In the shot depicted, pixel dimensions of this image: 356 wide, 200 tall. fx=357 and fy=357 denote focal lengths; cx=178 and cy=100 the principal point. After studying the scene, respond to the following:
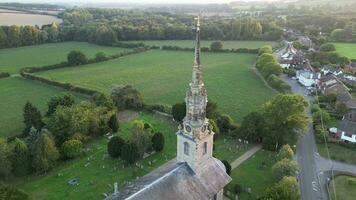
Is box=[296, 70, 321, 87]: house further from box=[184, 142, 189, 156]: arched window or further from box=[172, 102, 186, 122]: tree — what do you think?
box=[184, 142, 189, 156]: arched window

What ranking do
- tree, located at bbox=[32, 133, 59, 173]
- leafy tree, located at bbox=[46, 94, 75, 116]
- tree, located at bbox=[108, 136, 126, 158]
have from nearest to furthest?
tree, located at bbox=[32, 133, 59, 173] → tree, located at bbox=[108, 136, 126, 158] → leafy tree, located at bbox=[46, 94, 75, 116]

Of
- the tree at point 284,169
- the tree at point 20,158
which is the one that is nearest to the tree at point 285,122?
the tree at point 284,169

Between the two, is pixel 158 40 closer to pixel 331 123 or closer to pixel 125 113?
→ pixel 125 113

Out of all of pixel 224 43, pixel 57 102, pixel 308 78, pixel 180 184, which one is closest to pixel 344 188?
pixel 180 184

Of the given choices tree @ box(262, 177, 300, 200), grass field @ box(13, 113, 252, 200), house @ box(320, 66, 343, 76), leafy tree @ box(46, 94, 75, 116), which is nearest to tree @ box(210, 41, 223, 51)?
house @ box(320, 66, 343, 76)

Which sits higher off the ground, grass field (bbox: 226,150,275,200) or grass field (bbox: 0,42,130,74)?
grass field (bbox: 0,42,130,74)

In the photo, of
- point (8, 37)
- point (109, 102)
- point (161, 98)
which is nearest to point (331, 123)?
point (161, 98)
